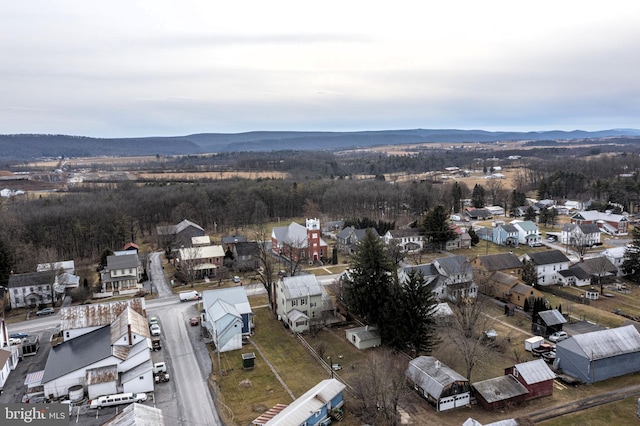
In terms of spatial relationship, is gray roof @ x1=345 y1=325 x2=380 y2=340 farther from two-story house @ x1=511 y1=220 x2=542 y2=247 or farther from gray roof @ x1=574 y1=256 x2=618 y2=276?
two-story house @ x1=511 y1=220 x2=542 y2=247

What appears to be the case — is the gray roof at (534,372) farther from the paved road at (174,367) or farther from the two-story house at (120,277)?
the two-story house at (120,277)

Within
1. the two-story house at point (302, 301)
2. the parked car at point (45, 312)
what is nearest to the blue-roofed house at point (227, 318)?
the two-story house at point (302, 301)

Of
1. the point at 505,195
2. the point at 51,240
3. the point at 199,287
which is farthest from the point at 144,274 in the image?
the point at 505,195

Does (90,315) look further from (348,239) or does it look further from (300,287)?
(348,239)

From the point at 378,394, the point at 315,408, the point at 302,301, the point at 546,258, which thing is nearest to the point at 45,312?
the point at 302,301

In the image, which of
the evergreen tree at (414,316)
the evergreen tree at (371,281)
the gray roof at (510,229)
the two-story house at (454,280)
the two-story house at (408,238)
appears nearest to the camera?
the evergreen tree at (414,316)

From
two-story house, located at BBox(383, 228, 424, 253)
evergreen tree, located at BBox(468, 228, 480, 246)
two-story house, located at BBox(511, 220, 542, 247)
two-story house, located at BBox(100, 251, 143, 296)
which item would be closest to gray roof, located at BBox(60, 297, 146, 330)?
two-story house, located at BBox(100, 251, 143, 296)
